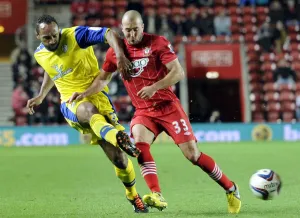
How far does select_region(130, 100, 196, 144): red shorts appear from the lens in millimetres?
6906

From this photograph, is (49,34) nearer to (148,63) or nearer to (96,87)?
(96,87)

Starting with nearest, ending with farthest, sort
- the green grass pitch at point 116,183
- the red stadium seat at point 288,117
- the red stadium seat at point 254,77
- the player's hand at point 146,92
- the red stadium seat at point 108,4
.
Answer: the player's hand at point 146,92, the green grass pitch at point 116,183, the red stadium seat at point 288,117, the red stadium seat at point 254,77, the red stadium seat at point 108,4

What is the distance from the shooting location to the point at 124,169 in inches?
279

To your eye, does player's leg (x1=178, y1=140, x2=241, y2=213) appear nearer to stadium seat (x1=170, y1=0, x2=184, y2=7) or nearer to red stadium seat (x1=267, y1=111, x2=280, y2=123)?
red stadium seat (x1=267, y1=111, x2=280, y2=123)

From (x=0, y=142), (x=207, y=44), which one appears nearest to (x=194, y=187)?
(x=0, y=142)

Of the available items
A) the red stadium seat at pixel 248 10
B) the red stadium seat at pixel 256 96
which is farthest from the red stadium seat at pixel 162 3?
the red stadium seat at pixel 256 96

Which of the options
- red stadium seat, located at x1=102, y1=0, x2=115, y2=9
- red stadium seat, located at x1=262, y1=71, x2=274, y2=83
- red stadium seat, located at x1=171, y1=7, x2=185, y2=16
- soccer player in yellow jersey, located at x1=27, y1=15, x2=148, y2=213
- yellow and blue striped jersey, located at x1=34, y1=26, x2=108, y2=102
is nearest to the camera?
soccer player in yellow jersey, located at x1=27, y1=15, x2=148, y2=213

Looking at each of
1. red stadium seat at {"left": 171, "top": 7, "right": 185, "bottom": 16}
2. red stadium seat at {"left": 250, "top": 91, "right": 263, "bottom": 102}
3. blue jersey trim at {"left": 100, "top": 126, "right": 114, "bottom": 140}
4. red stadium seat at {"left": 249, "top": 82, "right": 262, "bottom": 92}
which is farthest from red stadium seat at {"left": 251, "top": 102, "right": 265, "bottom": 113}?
blue jersey trim at {"left": 100, "top": 126, "right": 114, "bottom": 140}

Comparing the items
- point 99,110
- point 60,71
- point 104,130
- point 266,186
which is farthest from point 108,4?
point 266,186

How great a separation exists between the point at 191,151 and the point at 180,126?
0.92 ft

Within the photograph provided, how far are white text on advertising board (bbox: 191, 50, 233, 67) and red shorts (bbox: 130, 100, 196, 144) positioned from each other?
15.0m

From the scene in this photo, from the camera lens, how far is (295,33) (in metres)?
23.7

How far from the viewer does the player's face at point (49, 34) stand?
23.4ft

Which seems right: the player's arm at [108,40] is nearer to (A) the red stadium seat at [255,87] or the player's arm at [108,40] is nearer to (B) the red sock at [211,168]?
(B) the red sock at [211,168]
